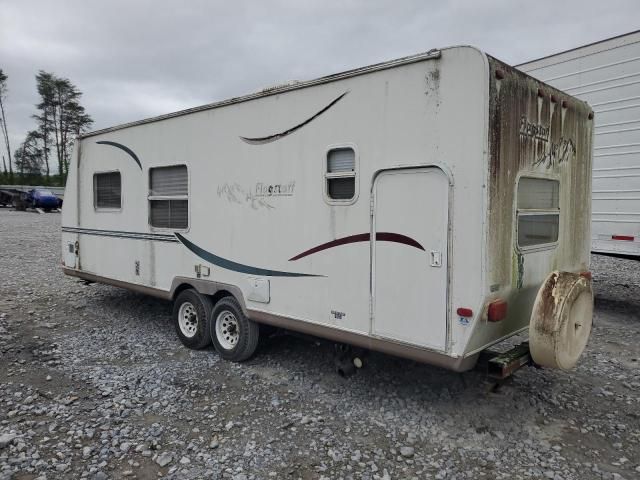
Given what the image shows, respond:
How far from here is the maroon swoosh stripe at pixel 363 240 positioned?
3.99 m

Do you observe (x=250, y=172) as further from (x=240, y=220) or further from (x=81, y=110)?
(x=81, y=110)

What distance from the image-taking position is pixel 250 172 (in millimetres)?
5250

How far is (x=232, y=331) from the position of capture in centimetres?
571

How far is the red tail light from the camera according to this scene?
3736 millimetres

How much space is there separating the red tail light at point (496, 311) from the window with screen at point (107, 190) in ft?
17.4

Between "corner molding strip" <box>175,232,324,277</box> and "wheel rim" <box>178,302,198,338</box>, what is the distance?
710 millimetres

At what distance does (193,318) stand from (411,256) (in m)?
3.25

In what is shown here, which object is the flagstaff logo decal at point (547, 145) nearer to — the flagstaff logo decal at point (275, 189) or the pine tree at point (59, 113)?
the flagstaff logo decal at point (275, 189)

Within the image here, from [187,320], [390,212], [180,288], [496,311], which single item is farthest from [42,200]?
[496,311]

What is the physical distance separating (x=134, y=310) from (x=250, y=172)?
12.9ft

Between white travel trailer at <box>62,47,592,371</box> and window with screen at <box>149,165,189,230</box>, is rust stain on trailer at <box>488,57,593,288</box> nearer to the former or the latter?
white travel trailer at <box>62,47,592,371</box>

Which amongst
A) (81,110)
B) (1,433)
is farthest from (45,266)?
(81,110)

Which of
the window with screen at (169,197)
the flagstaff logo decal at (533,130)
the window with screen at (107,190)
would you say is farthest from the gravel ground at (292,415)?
the flagstaff logo decal at (533,130)

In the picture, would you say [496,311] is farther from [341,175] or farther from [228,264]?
[228,264]
